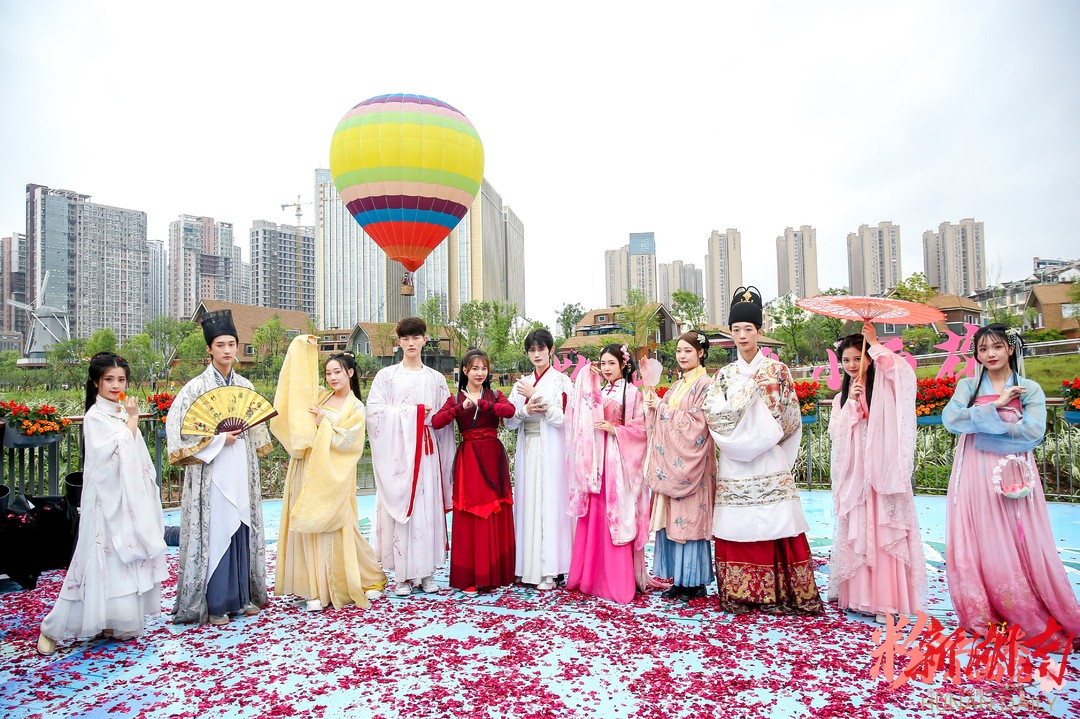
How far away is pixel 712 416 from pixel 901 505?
123 centimetres

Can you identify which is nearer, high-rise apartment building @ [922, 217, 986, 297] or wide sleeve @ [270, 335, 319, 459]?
wide sleeve @ [270, 335, 319, 459]

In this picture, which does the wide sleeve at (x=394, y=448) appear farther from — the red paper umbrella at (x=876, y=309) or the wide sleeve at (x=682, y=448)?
the red paper umbrella at (x=876, y=309)

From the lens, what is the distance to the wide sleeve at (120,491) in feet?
12.9

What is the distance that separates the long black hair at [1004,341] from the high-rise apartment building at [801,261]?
64555 millimetres

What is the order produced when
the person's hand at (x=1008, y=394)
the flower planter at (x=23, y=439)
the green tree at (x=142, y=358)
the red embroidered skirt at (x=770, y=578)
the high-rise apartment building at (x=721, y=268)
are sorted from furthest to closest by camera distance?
1. the high-rise apartment building at (x=721, y=268)
2. the green tree at (x=142, y=358)
3. the flower planter at (x=23, y=439)
4. the red embroidered skirt at (x=770, y=578)
5. the person's hand at (x=1008, y=394)

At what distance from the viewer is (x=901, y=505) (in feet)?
13.3

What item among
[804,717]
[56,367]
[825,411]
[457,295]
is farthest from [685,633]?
[457,295]

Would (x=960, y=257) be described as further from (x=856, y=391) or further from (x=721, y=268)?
(x=856, y=391)

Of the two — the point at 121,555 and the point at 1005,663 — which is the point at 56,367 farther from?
the point at 1005,663

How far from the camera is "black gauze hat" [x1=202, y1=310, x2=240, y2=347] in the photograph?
4.55 m

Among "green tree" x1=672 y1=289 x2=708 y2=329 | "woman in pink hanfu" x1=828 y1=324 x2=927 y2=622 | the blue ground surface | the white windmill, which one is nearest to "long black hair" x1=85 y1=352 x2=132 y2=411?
the blue ground surface

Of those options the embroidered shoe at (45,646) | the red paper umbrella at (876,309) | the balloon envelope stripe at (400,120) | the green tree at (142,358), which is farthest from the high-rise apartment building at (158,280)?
the red paper umbrella at (876,309)

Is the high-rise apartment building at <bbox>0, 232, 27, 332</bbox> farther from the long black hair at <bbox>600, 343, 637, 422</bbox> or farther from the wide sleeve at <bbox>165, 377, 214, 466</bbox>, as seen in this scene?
the long black hair at <bbox>600, 343, 637, 422</bbox>

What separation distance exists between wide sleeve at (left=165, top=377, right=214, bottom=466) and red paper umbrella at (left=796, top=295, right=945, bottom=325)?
3876mm
